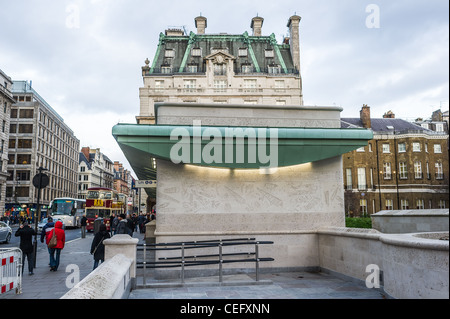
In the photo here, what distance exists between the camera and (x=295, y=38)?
55781mm

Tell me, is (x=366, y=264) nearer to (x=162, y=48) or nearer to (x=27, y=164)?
(x=162, y=48)

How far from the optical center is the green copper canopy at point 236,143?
34.8 ft

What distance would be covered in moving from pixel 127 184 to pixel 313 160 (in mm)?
174026

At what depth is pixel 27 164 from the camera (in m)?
70.3

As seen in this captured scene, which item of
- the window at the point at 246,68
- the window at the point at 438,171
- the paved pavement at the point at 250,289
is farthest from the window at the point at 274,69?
the paved pavement at the point at 250,289

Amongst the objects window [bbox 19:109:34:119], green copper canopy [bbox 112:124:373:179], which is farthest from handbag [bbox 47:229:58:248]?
window [bbox 19:109:34:119]

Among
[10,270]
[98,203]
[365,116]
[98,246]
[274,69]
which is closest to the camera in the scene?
[10,270]

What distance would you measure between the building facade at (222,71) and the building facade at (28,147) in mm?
27764

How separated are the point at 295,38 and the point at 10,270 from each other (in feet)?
175

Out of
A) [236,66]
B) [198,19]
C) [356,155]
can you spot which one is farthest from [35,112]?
[356,155]

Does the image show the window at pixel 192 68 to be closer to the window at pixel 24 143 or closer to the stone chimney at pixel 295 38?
the stone chimney at pixel 295 38

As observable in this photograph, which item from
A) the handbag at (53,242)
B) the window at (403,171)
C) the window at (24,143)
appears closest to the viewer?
the handbag at (53,242)

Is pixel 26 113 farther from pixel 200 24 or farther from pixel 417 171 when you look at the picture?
pixel 417 171

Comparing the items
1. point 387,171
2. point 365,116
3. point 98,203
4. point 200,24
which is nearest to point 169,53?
point 200,24
